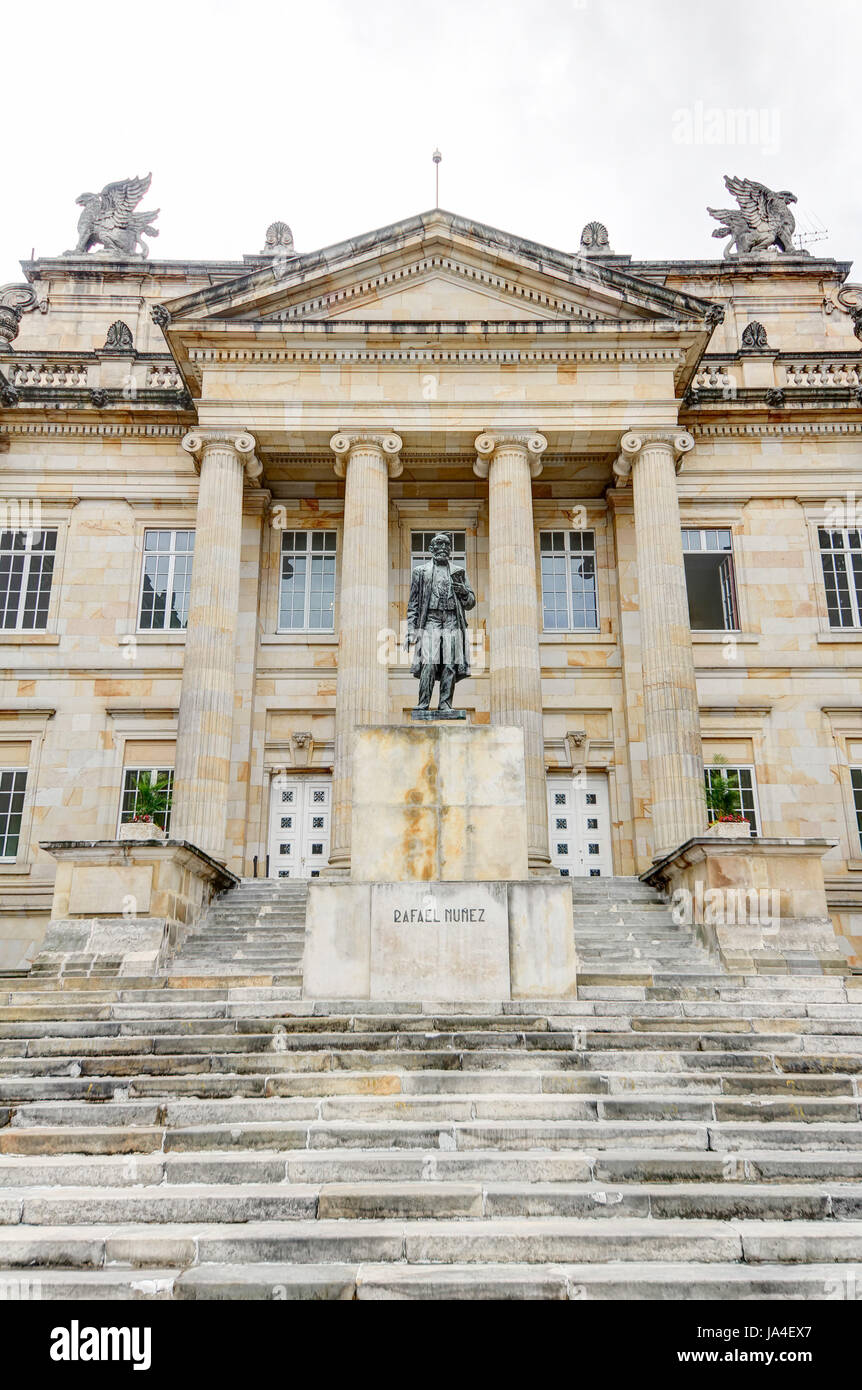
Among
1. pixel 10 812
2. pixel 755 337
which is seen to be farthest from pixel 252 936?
pixel 755 337

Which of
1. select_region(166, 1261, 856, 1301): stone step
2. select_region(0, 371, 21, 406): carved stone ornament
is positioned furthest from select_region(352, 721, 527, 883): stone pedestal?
select_region(0, 371, 21, 406): carved stone ornament

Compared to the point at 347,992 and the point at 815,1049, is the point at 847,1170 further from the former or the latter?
the point at 347,992

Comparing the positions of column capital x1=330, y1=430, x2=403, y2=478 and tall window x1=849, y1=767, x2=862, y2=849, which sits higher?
column capital x1=330, y1=430, x2=403, y2=478

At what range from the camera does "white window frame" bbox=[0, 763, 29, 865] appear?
69.8 ft

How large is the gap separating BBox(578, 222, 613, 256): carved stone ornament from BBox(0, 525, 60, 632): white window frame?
15.4 m

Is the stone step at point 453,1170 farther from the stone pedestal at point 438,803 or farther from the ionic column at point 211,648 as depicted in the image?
the ionic column at point 211,648

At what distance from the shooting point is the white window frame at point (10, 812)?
21.3 m

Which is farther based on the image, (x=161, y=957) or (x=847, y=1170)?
(x=161, y=957)

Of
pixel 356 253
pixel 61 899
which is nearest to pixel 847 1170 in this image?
pixel 61 899

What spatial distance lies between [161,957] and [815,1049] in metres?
8.55

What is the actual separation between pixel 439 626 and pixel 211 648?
7809 millimetres

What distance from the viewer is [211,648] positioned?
1973cm

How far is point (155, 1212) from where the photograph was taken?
6.74 m

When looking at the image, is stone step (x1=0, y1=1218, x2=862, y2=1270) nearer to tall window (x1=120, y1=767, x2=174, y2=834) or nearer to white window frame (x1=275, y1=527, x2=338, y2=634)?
tall window (x1=120, y1=767, x2=174, y2=834)
